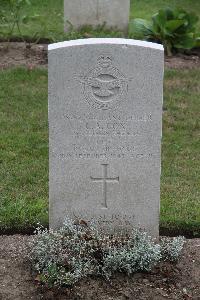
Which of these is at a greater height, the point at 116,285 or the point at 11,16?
the point at 11,16

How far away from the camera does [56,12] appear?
13.8m

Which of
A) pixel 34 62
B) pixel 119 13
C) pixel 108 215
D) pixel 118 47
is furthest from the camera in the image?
pixel 119 13

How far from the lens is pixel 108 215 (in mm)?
5320

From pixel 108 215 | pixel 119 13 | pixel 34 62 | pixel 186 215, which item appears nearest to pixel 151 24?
pixel 119 13

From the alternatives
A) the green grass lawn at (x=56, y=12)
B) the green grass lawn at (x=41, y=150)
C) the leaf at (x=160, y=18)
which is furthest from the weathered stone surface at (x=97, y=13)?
the green grass lawn at (x=41, y=150)

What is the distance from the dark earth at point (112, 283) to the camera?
4.88 metres

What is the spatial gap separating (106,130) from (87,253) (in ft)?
2.73

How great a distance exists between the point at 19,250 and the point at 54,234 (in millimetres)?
442

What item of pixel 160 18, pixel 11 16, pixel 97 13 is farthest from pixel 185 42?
pixel 11 16

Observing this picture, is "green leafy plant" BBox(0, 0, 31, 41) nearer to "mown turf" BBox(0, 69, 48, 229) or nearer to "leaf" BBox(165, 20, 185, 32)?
"mown turf" BBox(0, 69, 48, 229)

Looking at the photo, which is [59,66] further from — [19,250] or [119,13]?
[119,13]

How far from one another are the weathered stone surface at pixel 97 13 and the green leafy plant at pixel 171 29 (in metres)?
0.54

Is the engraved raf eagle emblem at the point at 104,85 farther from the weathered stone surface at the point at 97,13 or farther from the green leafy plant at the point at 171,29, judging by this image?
the weathered stone surface at the point at 97,13

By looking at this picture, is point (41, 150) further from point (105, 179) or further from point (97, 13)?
point (97, 13)
